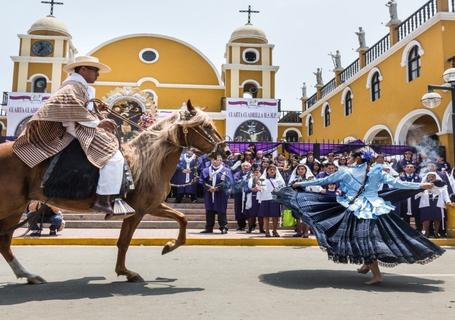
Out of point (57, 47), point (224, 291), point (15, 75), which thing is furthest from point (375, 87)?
point (15, 75)

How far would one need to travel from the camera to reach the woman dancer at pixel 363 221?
5.48 meters

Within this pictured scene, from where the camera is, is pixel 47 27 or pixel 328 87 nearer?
pixel 328 87

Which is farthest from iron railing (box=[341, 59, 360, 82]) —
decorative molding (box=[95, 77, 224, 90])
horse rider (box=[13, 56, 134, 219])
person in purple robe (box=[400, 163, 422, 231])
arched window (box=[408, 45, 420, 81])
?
horse rider (box=[13, 56, 134, 219])

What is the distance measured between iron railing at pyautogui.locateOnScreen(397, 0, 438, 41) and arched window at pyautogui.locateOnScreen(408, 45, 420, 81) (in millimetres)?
971

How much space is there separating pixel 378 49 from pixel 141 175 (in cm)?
2240

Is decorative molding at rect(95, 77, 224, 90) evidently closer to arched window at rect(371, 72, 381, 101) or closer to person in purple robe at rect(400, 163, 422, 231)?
arched window at rect(371, 72, 381, 101)

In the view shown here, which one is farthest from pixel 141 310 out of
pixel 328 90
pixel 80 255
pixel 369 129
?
pixel 328 90

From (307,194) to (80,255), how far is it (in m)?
4.48

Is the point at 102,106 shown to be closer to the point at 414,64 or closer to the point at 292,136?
the point at 414,64

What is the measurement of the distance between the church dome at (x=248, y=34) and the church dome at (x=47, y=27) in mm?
13309

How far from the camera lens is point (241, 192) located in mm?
12891

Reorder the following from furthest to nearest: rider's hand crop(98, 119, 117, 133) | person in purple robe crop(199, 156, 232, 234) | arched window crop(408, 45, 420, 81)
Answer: arched window crop(408, 45, 420, 81), person in purple robe crop(199, 156, 232, 234), rider's hand crop(98, 119, 117, 133)

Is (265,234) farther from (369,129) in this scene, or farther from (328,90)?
(328,90)

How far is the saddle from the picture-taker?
489 centimetres
